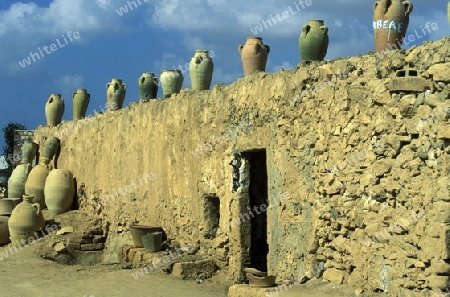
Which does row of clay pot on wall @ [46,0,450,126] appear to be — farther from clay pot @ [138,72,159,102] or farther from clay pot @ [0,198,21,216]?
clay pot @ [0,198,21,216]

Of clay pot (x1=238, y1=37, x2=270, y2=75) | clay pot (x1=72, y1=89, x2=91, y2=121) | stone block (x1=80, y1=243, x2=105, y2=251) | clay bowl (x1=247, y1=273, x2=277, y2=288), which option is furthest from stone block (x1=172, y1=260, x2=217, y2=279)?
clay pot (x1=72, y1=89, x2=91, y2=121)

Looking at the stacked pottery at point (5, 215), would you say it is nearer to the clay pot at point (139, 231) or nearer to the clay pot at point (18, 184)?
the clay pot at point (18, 184)

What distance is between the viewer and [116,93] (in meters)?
12.8

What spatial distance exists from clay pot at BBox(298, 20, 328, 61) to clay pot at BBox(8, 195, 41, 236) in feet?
20.1

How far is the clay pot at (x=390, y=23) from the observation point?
21.3 ft

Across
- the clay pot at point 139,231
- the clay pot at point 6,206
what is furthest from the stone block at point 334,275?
Answer: the clay pot at point 6,206

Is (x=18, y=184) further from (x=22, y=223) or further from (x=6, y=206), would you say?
(x=22, y=223)

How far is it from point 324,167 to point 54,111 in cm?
1017

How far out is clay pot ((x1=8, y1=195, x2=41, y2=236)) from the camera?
11.0 m

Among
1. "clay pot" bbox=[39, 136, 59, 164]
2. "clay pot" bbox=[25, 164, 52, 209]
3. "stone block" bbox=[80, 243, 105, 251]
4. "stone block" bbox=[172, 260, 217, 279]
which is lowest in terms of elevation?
"stone block" bbox=[172, 260, 217, 279]

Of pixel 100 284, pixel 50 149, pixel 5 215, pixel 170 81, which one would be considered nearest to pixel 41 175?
pixel 50 149

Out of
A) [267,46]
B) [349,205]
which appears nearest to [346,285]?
[349,205]

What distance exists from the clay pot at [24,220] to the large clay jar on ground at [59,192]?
1.54m

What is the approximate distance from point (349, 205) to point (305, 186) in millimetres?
752
